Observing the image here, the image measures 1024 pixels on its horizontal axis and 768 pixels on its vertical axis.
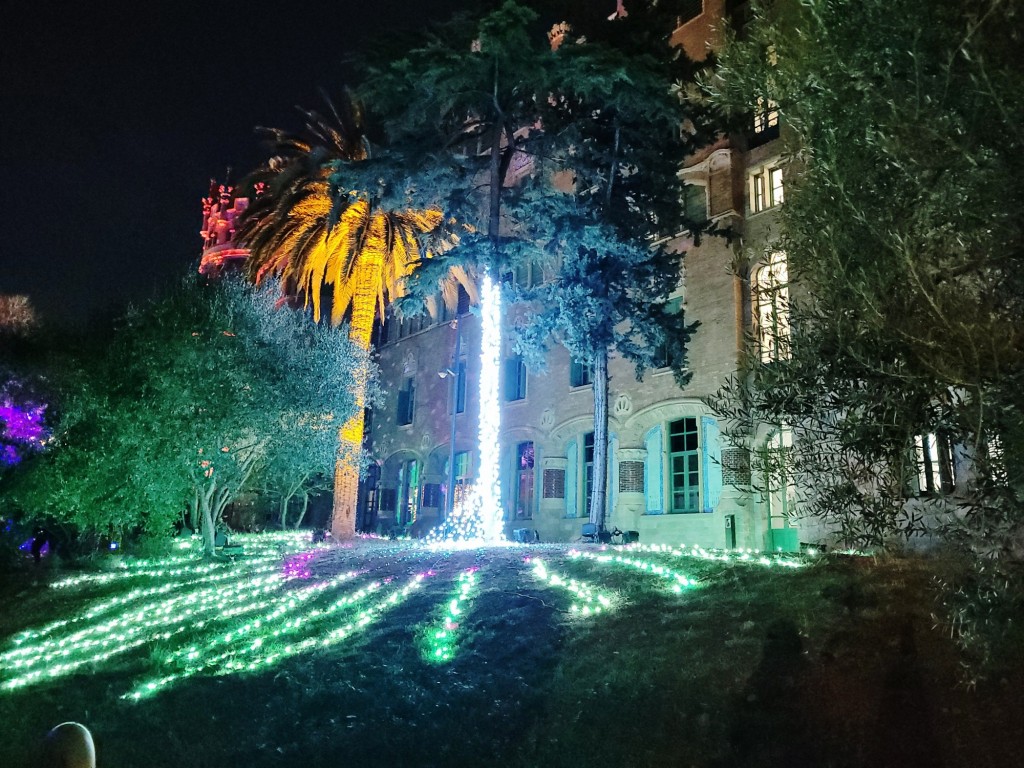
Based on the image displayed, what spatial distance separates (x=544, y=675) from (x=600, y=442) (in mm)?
10065

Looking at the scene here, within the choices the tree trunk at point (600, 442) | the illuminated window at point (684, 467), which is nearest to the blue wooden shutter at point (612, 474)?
the illuminated window at point (684, 467)

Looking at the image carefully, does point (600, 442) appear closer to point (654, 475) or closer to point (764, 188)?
point (654, 475)

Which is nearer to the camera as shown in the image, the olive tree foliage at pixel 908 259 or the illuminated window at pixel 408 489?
the olive tree foliage at pixel 908 259

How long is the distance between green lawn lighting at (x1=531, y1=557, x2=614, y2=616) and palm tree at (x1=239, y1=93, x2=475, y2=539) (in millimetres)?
10738

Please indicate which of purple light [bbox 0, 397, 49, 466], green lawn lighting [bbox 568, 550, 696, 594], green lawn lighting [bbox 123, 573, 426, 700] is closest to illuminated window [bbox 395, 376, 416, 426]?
purple light [bbox 0, 397, 49, 466]

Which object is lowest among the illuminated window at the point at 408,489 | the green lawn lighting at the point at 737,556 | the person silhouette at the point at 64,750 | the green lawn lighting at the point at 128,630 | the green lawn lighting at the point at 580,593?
the green lawn lighting at the point at 128,630

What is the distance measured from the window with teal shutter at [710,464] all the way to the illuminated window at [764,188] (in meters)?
5.78

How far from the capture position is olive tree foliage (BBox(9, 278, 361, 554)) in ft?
50.5

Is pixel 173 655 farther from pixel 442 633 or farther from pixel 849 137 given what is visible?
pixel 849 137

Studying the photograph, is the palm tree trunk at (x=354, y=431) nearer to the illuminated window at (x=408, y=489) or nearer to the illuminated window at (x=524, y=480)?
the illuminated window at (x=524, y=480)

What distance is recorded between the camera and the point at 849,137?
611 centimetres

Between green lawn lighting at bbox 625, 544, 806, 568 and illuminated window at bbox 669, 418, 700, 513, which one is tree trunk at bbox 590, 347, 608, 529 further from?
illuminated window at bbox 669, 418, 700, 513

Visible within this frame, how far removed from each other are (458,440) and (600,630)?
19696 mm

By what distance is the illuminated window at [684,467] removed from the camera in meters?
19.7
